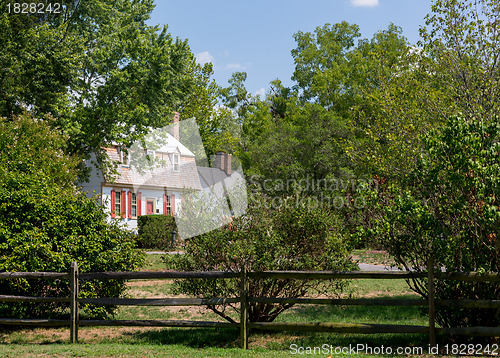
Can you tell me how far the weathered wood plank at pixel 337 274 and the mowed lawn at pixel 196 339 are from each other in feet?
3.14

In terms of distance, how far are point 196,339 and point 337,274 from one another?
324 centimetres

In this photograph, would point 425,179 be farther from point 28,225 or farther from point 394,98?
point 28,225

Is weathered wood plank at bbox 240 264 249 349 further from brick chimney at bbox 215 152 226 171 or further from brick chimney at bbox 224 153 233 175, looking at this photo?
brick chimney at bbox 215 152 226 171

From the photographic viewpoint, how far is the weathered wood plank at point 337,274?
8922 mm

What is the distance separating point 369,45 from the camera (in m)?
47.9

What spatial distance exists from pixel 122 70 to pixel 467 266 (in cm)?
2529

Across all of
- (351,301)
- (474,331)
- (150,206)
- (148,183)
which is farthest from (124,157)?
(474,331)

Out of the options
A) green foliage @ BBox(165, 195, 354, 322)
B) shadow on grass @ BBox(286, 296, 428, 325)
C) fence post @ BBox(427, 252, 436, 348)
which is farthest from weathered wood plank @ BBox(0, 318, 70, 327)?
fence post @ BBox(427, 252, 436, 348)

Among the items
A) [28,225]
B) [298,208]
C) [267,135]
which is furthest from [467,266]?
[267,135]

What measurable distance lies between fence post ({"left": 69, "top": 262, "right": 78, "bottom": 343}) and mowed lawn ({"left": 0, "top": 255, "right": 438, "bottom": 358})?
224mm

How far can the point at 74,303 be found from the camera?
1045 centimetres

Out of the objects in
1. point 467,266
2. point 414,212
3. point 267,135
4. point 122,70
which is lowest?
point 467,266

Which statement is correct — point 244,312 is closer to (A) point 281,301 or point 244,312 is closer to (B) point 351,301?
(A) point 281,301

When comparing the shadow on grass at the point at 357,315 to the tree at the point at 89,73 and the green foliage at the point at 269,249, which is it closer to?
the green foliage at the point at 269,249
